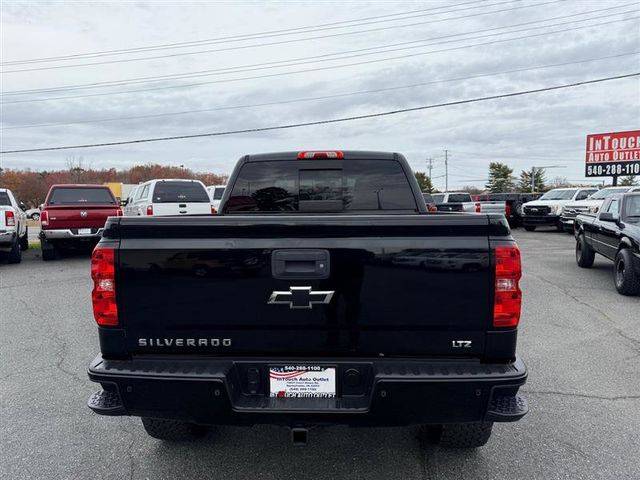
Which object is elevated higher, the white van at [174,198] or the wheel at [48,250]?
the white van at [174,198]

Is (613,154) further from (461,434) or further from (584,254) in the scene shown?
(461,434)

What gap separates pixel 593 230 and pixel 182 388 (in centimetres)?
970

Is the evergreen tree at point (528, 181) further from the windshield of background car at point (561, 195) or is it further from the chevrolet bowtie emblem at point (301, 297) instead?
the chevrolet bowtie emblem at point (301, 297)

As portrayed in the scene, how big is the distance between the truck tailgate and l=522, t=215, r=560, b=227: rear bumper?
70.4 ft

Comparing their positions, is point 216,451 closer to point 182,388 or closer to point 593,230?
point 182,388

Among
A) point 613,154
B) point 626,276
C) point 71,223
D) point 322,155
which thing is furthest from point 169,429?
point 613,154

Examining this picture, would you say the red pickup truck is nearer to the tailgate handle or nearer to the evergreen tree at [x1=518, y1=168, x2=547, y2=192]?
the tailgate handle

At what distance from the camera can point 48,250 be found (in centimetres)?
1245

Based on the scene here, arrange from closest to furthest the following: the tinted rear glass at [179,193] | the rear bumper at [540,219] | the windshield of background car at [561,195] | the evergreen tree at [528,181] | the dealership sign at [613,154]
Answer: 1. the tinted rear glass at [179,193]
2. the rear bumper at [540,219]
3. the windshield of background car at [561,195]
4. the dealership sign at [613,154]
5. the evergreen tree at [528,181]

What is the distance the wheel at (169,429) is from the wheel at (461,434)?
1565 mm

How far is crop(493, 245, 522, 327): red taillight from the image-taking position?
7.40 ft

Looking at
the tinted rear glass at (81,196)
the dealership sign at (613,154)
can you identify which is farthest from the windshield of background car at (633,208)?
the dealership sign at (613,154)

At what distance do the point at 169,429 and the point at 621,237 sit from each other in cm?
779

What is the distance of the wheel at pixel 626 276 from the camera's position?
7.47 m
